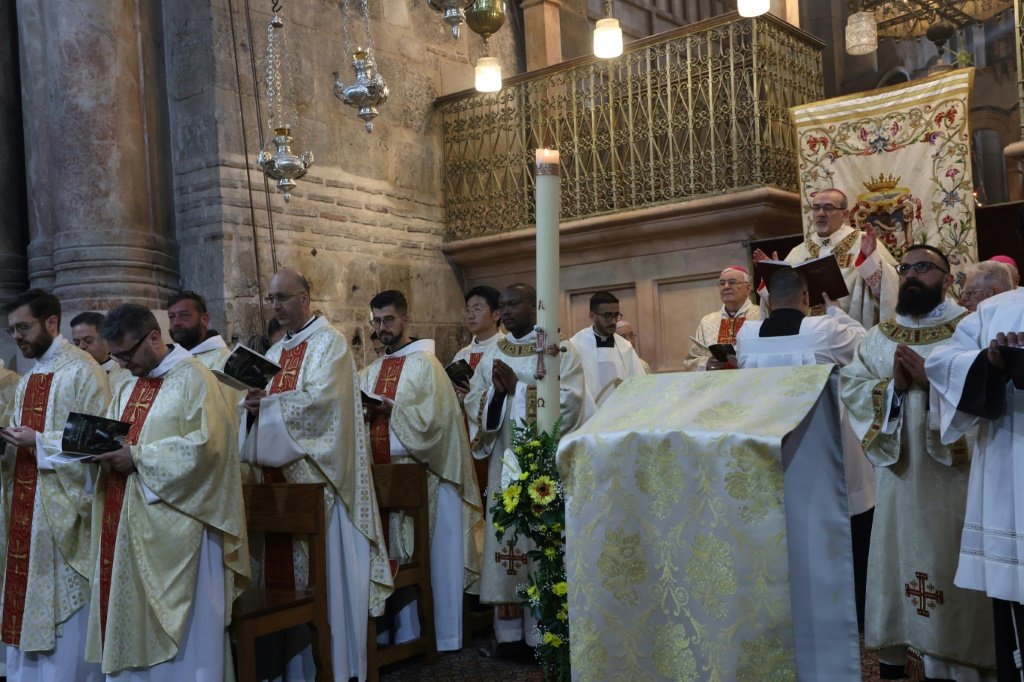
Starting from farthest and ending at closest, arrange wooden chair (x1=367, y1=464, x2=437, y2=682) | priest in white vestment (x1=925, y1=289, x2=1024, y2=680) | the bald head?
→ wooden chair (x1=367, y1=464, x2=437, y2=682)
the bald head
priest in white vestment (x1=925, y1=289, x2=1024, y2=680)

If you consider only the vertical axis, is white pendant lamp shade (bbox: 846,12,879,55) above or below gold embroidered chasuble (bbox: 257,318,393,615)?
above

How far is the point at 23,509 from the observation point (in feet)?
16.9

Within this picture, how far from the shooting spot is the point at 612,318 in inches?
267

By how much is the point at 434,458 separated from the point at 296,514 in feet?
3.95

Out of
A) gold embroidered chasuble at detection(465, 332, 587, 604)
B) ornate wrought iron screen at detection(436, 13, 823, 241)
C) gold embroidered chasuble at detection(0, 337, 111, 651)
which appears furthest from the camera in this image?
ornate wrought iron screen at detection(436, 13, 823, 241)

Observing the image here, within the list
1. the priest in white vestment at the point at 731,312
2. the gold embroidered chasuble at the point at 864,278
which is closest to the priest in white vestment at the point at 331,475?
the gold embroidered chasuble at the point at 864,278

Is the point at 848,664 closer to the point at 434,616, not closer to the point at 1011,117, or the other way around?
the point at 434,616

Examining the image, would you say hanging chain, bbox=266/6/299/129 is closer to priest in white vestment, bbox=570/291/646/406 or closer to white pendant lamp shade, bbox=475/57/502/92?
white pendant lamp shade, bbox=475/57/502/92

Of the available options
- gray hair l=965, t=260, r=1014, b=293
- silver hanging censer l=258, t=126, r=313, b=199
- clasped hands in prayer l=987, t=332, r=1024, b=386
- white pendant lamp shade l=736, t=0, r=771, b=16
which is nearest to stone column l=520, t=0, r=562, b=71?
white pendant lamp shade l=736, t=0, r=771, b=16

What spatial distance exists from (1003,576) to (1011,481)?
304 millimetres

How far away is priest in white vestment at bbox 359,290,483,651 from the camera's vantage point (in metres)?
5.72

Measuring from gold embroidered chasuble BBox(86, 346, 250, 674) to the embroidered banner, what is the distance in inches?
195

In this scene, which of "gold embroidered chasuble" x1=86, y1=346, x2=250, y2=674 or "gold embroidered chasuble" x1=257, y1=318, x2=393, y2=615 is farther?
"gold embroidered chasuble" x1=257, y1=318, x2=393, y2=615

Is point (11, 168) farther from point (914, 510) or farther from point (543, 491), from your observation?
point (914, 510)
